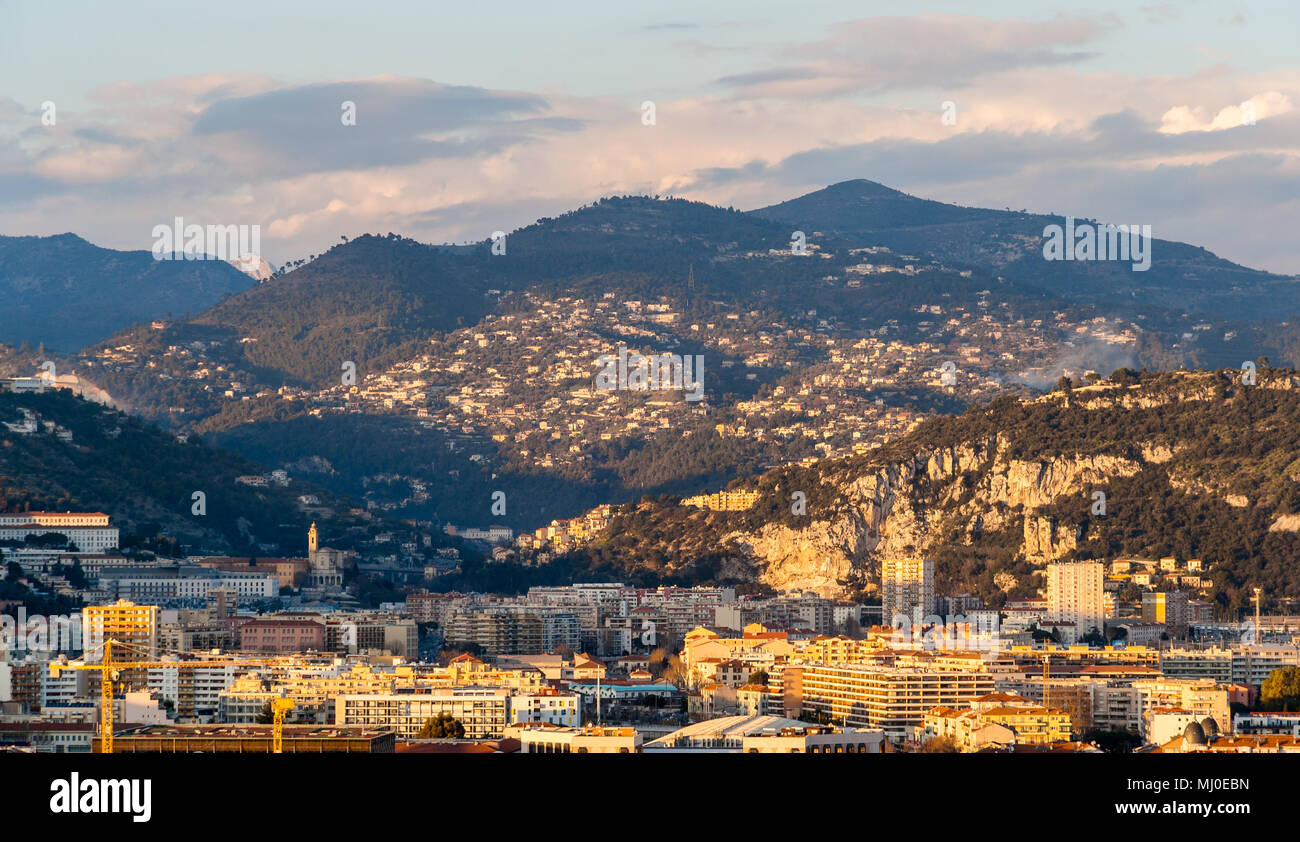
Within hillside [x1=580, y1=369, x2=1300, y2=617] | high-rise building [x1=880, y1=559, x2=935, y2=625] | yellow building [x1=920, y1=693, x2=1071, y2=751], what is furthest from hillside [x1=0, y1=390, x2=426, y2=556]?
yellow building [x1=920, y1=693, x2=1071, y2=751]

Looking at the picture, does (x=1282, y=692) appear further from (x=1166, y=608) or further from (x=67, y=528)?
(x=67, y=528)

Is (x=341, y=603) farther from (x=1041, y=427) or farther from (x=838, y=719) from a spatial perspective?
(x=838, y=719)

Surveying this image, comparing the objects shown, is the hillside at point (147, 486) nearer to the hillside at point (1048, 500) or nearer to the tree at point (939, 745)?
the hillside at point (1048, 500)

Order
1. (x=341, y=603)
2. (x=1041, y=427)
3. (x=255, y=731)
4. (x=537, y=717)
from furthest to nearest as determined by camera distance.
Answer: (x=1041, y=427) < (x=341, y=603) < (x=537, y=717) < (x=255, y=731)

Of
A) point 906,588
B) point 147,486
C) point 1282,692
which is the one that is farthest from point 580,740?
point 147,486

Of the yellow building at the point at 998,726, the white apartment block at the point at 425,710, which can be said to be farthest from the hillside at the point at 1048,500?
the white apartment block at the point at 425,710
